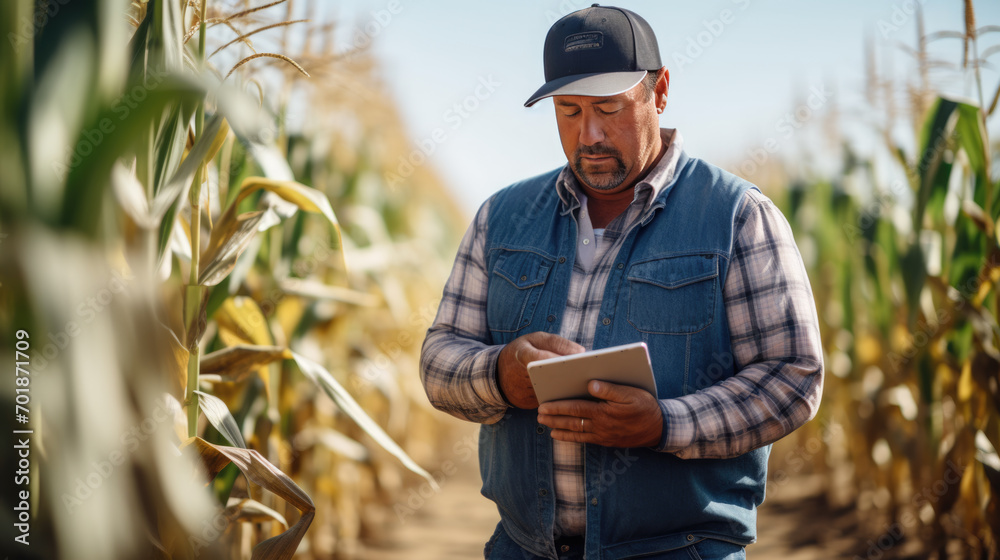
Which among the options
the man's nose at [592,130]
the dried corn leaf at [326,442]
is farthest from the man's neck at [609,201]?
the dried corn leaf at [326,442]

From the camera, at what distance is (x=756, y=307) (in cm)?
132

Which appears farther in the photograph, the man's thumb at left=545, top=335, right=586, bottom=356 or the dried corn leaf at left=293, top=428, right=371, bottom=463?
the dried corn leaf at left=293, top=428, right=371, bottom=463

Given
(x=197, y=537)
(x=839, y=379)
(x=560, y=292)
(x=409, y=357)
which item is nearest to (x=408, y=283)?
(x=409, y=357)

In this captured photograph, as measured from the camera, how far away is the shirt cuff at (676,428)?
1243 millimetres

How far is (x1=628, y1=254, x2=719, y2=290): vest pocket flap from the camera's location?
134 cm

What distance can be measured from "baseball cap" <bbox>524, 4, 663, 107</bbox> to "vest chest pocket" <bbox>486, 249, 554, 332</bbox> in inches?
12.4

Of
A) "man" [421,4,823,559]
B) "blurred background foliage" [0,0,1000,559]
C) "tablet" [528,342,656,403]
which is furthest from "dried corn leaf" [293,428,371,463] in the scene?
"tablet" [528,342,656,403]

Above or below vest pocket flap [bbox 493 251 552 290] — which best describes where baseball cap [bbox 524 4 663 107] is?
above

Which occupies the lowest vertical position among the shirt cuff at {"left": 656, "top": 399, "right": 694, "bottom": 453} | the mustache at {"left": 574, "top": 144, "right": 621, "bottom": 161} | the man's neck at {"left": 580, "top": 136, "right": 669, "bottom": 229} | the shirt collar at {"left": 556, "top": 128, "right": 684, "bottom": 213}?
the shirt cuff at {"left": 656, "top": 399, "right": 694, "bottom": 453}

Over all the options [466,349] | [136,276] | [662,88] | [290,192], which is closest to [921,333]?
[662,88]

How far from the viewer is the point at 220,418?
53.2 inches

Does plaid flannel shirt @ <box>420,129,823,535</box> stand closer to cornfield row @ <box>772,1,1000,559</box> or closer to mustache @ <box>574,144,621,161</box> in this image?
mustache @ <box>574,144,621,161</box>

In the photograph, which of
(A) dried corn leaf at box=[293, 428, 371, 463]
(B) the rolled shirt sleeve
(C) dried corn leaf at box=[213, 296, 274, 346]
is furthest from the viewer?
(A) dried corn leaf at box=[293, 428, 371, 463]

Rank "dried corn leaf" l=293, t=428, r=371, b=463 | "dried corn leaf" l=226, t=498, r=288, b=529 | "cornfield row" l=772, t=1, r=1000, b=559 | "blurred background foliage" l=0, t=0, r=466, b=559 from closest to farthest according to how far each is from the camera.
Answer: "blurred background foliage" l=0, t=0, r=466, b=559 → "dried corn leaf" l=226, t=498, r=288, b=529 → "cornfield row" l=772, t=1, r=1000, b=559 → "dried corn leaf" l=293, t=428, r=371, b=463
